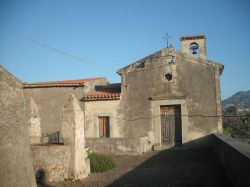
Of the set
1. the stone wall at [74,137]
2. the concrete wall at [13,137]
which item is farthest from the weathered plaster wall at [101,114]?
the concrete wall at [13,137]

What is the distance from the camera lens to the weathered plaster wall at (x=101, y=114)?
15.9m

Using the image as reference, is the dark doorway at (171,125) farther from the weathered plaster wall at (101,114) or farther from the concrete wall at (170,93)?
the weathered plaster wall at (101,114)

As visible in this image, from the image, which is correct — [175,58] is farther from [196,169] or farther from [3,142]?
[3,142]

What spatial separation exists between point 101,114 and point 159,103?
3520 mm

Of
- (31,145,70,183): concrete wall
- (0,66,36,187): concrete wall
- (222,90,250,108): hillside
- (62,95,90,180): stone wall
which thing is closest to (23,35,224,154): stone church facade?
(62,95,90,180): stone wall

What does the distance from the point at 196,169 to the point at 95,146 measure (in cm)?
579

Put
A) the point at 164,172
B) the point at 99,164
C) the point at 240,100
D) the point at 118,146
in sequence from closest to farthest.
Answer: the point at 164,172
the point at 99,164
the point at 118,146
the point at 240,100

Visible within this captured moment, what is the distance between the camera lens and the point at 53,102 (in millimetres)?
17734

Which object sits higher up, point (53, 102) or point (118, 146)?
point (53, 102)

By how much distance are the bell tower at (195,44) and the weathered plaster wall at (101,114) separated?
16.8 feet

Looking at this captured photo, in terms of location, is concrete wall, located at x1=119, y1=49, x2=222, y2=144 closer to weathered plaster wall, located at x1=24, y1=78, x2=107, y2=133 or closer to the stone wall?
weathered plaster wall, located at x1=24, y1=78, x2=107, y2=133

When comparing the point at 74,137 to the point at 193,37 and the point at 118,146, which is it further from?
the point at 193,37

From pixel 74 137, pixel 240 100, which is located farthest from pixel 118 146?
pixel 240 100

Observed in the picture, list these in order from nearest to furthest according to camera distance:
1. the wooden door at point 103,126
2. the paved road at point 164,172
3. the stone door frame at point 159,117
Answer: the paved road at point 164,172 → the stone door frame at point 159,117 → the wooden door at point 103,126
